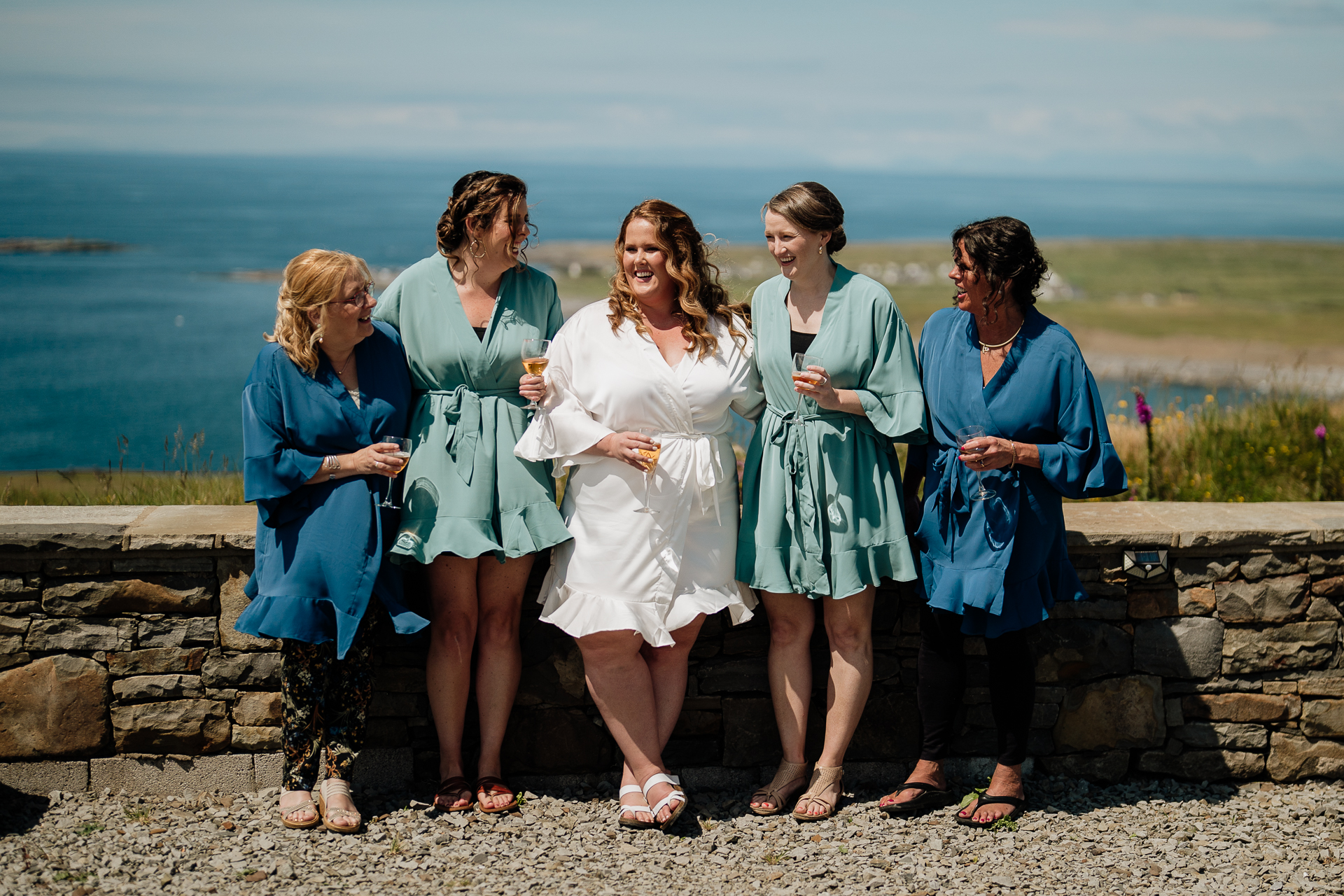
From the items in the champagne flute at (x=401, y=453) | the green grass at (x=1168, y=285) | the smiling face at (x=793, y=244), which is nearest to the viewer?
the champagne flute at (x=401, y=453)

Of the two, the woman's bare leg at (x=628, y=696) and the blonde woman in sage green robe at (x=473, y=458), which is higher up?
the blonde woman in sage green robe at (x=473, y=458)

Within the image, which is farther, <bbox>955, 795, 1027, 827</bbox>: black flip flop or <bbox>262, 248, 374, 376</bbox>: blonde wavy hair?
<bbox>955, 795, 1027, 827</bbox>: black flip flop

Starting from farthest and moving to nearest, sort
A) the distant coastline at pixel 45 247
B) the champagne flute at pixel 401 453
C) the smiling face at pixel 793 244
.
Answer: the distant coastline at pixel 45 247 → the smiling face at pixel 793 244 → the champagne flute at pixel 401 453

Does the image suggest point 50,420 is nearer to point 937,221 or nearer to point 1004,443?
point 1004,443

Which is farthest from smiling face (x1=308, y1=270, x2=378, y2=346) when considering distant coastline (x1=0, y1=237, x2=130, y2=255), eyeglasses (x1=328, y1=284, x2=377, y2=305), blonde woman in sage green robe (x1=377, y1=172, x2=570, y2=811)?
distant coastline (x1=0, y1=237, x2=130, y2=255)

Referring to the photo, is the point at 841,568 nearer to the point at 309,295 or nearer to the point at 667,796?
the point at 667,796

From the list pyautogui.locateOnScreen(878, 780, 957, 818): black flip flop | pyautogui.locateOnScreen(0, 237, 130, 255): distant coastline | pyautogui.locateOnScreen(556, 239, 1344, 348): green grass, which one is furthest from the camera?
pyautogui.locateOnScreen(0, 237, 130, 255): distant coastline

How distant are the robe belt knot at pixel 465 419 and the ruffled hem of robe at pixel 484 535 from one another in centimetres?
17

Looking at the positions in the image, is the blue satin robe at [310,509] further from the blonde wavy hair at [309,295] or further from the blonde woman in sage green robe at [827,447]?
the blonde woman in sage green robe at [827,447]

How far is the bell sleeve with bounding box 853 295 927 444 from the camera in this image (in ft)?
12.4

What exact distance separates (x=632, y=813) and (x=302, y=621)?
4.47 feet

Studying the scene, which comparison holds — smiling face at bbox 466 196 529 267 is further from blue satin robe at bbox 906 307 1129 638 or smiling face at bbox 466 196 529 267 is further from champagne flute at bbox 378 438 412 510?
blue satin robe at bbox 906 307 1129 638

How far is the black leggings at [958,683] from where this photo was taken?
3.88m

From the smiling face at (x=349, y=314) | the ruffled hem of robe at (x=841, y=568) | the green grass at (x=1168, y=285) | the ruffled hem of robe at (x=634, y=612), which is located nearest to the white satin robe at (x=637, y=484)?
the ruffled hem of robe at (x=634, y=612)
